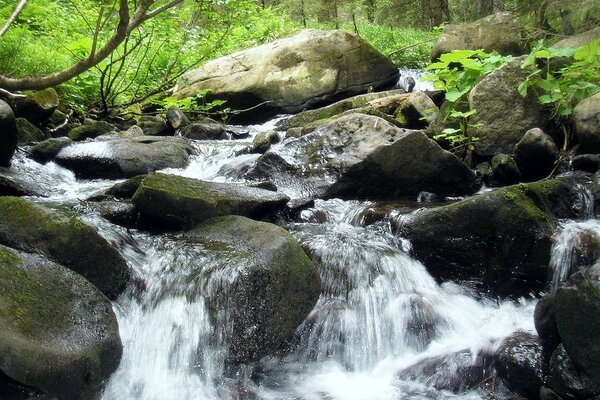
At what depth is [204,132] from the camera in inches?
386

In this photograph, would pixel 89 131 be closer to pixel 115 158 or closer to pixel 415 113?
pixel 115 158

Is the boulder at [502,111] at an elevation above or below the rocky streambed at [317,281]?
above

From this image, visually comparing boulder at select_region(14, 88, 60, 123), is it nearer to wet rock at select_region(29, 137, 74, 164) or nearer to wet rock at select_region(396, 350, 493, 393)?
wet rock at select_region(29, 137, 74, 164)

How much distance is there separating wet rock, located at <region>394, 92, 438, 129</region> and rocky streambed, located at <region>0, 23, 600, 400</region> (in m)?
2.25

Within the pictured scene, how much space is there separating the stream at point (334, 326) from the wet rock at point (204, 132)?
4532mm

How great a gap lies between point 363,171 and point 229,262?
2787 mm

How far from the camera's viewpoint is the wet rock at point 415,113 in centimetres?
884

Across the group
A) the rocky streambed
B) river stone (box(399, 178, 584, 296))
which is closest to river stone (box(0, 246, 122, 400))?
the rocky streambed

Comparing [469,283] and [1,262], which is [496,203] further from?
[1,262]

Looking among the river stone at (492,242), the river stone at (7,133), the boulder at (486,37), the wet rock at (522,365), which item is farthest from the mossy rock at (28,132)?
the boulder at (486,37)

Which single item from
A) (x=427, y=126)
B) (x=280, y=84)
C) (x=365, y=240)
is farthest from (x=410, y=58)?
(x=365, y=240)

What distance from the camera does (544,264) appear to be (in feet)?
15.8

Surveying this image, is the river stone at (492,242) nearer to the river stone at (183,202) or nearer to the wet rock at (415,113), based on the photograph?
the river stone at (183,202)

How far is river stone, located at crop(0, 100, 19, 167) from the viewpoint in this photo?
5929 millimetres
